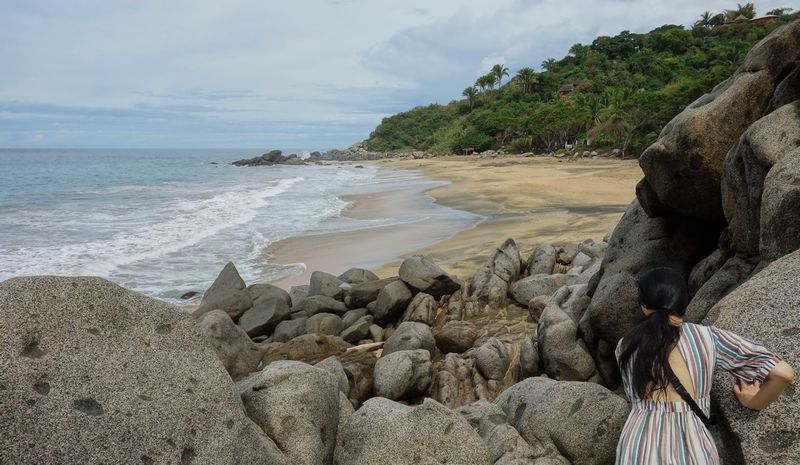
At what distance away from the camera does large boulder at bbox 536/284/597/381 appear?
740 centimetres

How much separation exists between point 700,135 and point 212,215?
24829mm

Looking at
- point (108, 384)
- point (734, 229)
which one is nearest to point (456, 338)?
point (734, 229)

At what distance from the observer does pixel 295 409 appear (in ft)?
15.6

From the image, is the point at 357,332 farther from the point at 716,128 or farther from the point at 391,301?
the point at 716,128

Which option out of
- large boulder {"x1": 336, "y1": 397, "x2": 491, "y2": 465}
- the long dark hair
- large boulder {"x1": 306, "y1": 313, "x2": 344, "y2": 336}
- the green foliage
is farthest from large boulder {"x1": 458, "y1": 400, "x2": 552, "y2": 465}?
the green foliage

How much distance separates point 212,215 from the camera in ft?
90.7

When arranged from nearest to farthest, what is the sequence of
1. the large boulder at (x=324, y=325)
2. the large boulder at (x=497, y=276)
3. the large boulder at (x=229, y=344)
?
1. the large boulder at (x=229, y=344)
2. the large boulder at (x=324, y=325)
3. the large boulder at (x=497, y=276)

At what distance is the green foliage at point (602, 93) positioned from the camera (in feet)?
162

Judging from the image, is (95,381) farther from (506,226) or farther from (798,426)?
(506,226)

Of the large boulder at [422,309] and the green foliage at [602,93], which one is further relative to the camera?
the green foliage at [602,93]

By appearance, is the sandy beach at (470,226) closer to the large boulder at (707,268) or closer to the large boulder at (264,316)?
the large boulder at (264,316)

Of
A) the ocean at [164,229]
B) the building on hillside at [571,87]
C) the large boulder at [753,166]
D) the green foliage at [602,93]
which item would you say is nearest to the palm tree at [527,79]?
the green foliage at [602,93]

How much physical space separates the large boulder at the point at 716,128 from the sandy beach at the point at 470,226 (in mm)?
7425

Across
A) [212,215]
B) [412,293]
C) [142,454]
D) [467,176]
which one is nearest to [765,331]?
[142,454]
